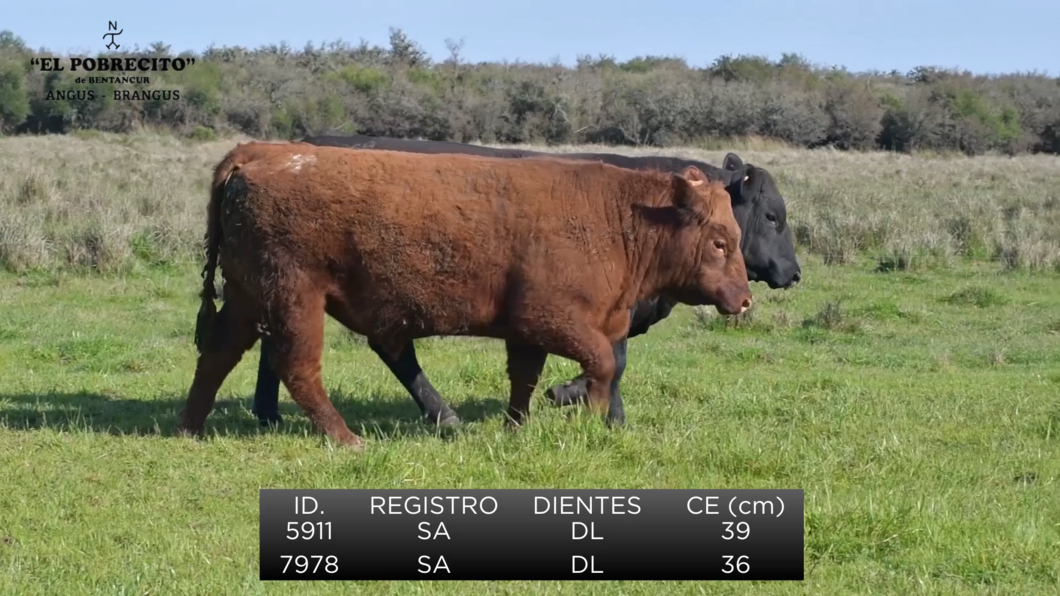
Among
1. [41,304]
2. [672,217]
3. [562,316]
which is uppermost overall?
[672,217]

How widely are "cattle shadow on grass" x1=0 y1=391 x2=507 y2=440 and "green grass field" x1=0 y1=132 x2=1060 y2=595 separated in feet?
0.10

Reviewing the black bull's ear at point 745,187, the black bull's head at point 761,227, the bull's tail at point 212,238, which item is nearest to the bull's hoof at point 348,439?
the bull's tail at point 212,238

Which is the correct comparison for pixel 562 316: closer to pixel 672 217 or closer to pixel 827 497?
pixel 672 217

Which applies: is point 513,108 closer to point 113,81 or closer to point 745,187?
point 113,81

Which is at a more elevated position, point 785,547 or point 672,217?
point 672,217

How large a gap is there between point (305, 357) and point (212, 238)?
99cm

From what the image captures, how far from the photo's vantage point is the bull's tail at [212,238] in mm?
7535

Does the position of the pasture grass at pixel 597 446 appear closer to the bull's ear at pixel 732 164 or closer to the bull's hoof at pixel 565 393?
the bull's hoof at pixel 565 393

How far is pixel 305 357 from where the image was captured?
23.9 ft

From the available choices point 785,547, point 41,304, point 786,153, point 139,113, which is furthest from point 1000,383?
point 139,113

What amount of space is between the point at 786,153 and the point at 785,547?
33.0 m

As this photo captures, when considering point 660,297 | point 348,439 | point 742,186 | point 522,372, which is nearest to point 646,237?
point 660,297

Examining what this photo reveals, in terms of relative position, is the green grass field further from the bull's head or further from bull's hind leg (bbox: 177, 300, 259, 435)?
the bull's head

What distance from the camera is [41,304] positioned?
13461 millimetres
